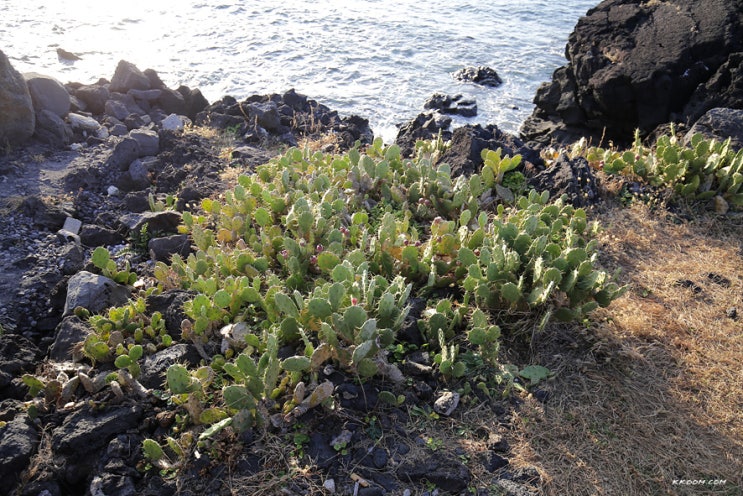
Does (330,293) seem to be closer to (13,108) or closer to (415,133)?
(415,133)

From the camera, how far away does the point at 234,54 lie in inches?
591

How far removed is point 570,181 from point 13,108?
6.72m

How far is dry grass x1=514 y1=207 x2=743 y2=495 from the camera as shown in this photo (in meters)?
3.21

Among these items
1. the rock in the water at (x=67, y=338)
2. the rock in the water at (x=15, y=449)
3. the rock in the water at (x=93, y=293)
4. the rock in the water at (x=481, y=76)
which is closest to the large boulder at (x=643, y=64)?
the rock in the water at (x=481, y=76)

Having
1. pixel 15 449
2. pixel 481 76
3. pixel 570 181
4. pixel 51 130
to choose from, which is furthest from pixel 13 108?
pixel 481 76

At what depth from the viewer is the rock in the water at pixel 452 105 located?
12.8 metres

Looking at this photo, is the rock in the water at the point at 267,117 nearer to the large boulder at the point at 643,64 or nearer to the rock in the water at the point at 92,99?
the rock in the water at the point at 92,99

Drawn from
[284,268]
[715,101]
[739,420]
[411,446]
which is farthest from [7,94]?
[715,101]

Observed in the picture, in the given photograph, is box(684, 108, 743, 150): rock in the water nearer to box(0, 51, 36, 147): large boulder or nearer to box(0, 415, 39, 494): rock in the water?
box(0, 415, 39, 494): rock in the water

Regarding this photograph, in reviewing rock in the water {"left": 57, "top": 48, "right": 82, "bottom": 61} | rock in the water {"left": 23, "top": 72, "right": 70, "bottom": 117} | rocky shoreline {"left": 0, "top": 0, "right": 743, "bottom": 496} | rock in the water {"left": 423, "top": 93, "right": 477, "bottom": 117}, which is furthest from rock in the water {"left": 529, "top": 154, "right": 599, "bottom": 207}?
rock in the water {"left": 57, "top": 48, "right": 82, "bottom": 61}

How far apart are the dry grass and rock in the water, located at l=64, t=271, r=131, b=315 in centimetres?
325

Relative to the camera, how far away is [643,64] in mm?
9992

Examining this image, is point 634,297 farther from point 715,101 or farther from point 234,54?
point 234,54

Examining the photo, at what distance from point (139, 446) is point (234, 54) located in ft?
44.3
